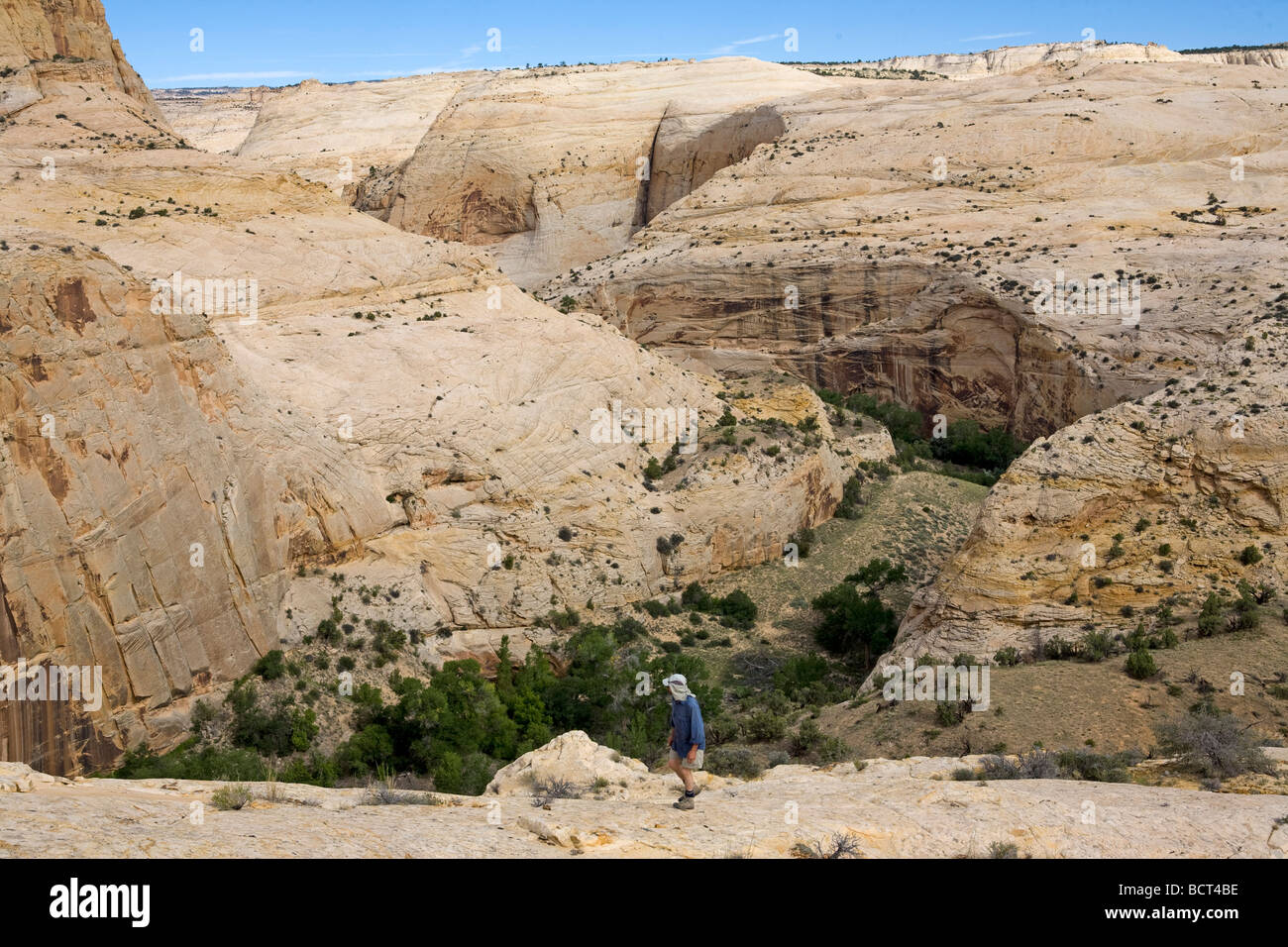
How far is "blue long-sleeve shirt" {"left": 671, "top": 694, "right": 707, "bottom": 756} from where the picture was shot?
41.7ft

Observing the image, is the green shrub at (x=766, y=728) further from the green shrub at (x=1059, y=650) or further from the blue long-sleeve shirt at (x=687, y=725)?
the blue long-sleeve shirt at (x=687, y=725)

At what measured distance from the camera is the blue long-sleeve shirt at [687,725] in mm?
12719

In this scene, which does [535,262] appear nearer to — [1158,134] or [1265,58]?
[1158,134]

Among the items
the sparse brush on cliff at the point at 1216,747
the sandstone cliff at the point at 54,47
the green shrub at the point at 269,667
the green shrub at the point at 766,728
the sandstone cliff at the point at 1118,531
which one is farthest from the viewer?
the sandstone cliff at the point at 54,47

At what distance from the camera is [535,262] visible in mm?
62844

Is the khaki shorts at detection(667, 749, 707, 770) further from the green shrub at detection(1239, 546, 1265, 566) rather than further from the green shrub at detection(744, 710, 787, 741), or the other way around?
the green shrub at detection(1239, 546, 1265, 566)

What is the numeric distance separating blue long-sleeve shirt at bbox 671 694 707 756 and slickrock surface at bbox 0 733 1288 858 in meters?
0.70

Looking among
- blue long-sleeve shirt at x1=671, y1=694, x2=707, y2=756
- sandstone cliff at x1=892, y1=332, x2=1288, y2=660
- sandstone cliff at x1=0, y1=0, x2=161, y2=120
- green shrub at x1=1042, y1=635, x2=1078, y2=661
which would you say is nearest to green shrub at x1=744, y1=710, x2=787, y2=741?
sandstone cliff at x1=892, y1=332, x2=1288, y2=660

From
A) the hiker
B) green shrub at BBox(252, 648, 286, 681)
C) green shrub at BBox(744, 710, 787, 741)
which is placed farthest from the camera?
green shrub at BBox(252, 648, 286, 681)

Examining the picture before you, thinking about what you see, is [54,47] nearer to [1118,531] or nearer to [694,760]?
[1118,531]

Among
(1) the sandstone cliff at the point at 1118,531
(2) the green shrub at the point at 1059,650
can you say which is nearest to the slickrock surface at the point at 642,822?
(2) the green shrub at the point at 1059,650

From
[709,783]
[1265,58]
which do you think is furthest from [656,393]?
[1265,58]

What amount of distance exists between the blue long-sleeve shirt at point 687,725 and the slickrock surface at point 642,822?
0.70 m

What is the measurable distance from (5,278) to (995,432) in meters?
33.8
